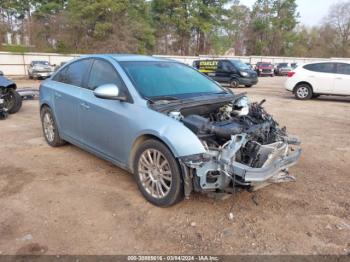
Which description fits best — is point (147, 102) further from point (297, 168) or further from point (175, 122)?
point (297, 168)

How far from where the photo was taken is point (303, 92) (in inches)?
526

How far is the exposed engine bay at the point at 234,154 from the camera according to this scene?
10.8 feet

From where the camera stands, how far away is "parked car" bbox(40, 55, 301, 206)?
3.35 m

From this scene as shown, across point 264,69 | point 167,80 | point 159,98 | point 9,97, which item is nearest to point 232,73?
point 9,97

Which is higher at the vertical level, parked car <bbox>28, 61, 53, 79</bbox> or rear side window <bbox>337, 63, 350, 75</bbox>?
rear side window <bbox>337, 63, 350, 75</bbox>

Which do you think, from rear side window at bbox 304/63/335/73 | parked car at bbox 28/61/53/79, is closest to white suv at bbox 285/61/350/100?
rear side window at bbox 304/63/335/73

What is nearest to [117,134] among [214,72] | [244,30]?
[214,72]

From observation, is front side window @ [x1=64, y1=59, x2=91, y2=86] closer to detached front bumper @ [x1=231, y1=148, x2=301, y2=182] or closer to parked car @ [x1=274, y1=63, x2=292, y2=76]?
detached front bumper @ [x1=231, y1=148, x2=301, y2=182]

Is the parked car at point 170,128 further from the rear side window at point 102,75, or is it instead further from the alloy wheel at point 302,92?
the alloy wheel at point 302,92

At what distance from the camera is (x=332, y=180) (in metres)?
4.60

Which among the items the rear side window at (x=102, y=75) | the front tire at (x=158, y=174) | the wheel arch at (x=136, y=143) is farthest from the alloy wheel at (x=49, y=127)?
the front tire at (x=158, y=174)

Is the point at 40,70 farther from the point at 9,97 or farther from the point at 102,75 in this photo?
the point at 102,75

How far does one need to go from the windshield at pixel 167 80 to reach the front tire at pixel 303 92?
955 centimetres

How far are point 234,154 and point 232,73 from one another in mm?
16277
